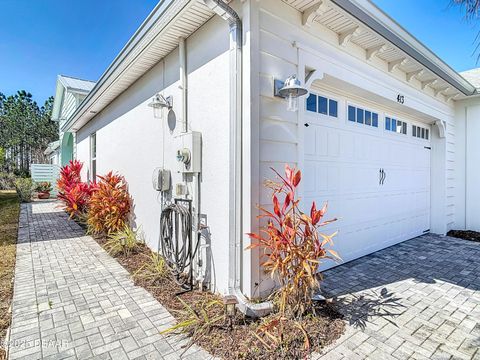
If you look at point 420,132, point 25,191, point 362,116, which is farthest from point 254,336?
point 25,191

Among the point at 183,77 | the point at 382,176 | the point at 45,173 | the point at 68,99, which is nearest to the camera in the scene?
the point at 183,77

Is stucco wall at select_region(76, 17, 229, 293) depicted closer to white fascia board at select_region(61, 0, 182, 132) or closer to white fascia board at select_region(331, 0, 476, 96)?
white fascia board at select_region(61, 0, 182, 132)

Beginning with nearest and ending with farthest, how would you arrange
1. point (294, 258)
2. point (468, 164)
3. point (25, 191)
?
point (294, 258) → point (468, 164) → point (25, 191)

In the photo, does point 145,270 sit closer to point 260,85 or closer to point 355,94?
point 260,85

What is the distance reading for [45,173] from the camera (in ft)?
46.3

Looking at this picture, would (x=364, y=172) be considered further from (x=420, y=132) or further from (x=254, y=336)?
(x=254, y=336)

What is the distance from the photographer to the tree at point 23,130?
25.1m

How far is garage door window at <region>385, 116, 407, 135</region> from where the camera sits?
5349 mm

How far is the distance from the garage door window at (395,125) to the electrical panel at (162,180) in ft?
14.1

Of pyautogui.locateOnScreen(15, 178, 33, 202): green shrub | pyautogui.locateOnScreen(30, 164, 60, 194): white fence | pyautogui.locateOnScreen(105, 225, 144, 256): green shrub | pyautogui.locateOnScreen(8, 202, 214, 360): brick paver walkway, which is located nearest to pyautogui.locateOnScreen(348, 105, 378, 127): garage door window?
pyautogui.locateOnScreen(8, 202, 214, 360): brick paver walkway

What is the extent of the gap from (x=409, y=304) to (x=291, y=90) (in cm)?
271

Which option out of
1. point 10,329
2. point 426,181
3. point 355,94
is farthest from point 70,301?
point 426,181

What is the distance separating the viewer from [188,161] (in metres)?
3.38

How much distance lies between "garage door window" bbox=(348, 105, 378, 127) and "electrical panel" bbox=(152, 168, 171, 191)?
3133mm
